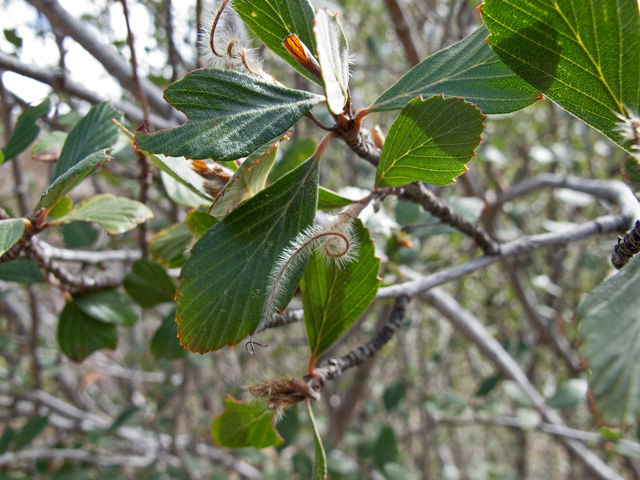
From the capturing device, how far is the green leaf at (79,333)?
3.12 feet

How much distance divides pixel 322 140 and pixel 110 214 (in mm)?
392

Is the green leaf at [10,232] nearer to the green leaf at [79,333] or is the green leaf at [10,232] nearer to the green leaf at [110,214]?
the green leaf at [110,214]

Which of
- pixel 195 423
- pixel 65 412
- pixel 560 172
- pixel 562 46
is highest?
pixel 560 172

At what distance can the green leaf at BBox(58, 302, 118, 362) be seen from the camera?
95 cm

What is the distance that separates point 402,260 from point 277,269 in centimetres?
80

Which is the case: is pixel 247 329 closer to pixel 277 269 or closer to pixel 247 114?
pixel 277 269

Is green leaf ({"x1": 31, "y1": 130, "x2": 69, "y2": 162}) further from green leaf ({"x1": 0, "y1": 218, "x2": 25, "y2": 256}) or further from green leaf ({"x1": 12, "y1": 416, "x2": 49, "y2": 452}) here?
green leaf ({"x1": 12, "y1": 416, "x2": 49, "y2": 452})

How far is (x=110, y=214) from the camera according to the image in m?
0.70

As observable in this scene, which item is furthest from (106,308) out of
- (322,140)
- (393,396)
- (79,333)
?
(393,396)

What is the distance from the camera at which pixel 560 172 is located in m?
2.85

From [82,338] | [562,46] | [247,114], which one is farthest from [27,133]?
[562,46]

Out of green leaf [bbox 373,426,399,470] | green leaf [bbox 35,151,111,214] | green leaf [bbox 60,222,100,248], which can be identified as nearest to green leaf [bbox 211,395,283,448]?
green leaf [bbox 35,151,111,214]

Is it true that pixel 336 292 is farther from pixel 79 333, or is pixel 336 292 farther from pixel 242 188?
pixel 79 333

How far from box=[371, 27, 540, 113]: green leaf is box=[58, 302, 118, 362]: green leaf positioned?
0.78 metres
